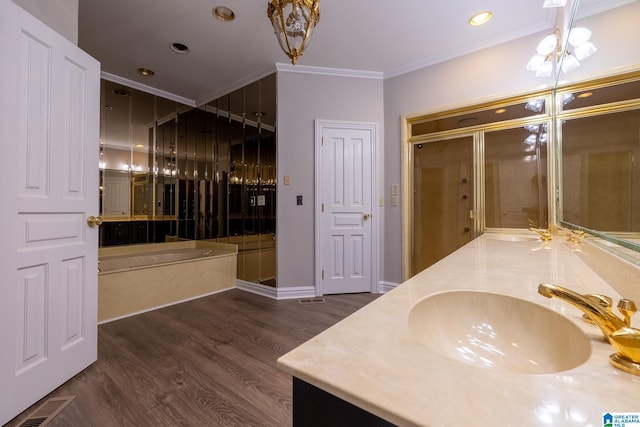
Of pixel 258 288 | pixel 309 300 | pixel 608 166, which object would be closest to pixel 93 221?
pixel 258 288

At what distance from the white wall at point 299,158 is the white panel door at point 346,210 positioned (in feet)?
0.52

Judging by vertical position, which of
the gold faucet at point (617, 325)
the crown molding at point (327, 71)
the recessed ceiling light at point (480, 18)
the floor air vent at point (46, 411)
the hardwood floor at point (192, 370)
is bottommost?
the floor air vent at point (46, 411)

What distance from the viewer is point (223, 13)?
2363 mm

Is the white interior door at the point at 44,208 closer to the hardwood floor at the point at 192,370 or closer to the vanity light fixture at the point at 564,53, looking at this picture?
the hardwood floor at the point at 192,370

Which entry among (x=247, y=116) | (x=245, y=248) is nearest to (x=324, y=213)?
(x=245, y=248)

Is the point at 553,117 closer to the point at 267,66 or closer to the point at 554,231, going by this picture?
the point at 554,231

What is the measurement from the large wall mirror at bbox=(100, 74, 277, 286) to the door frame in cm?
51

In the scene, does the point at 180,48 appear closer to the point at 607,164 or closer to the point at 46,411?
the point at 46,411

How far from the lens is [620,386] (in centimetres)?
36

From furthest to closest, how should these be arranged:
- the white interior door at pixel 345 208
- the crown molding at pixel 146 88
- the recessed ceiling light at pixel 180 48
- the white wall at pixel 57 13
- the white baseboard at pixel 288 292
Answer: the crown molding at pixel 146 88 → the white interior door at pixel 345 208 → the white baseboard at pixel 288 292 → the recessed ceiling light at pixel 180 48 → the white wall at pixel 57 13

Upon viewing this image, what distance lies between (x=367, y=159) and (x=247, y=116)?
162 cm

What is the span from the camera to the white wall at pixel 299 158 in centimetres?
315

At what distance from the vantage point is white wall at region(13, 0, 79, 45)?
153 cm

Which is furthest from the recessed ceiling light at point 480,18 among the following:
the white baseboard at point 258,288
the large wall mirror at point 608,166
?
the white baseboard at point 258,288
